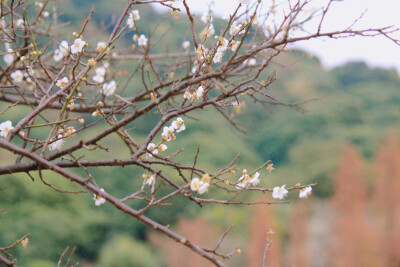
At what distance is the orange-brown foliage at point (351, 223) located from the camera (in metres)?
10.1

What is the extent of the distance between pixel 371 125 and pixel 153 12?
12.6m

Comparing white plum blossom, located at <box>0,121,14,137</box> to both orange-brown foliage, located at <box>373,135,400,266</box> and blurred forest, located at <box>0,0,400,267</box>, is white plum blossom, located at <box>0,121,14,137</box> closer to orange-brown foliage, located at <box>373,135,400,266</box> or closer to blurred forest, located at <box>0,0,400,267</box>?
blurred forest, located at <box>0,0,400,267</box>

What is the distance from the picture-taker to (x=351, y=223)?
10.3 meters

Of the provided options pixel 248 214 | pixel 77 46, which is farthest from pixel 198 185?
pixel 248 214

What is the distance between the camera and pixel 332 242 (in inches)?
476

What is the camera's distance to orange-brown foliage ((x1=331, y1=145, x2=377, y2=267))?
397 inches

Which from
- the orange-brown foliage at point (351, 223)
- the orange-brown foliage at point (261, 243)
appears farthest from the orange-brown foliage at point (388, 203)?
the orange-brown foliage at point (261, 243)

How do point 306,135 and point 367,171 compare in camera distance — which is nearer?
point 367,171

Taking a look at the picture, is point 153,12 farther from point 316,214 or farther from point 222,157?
point 316,214

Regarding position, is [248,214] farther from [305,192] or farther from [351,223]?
[305,192]

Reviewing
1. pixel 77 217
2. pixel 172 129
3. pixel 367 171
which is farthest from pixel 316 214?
pixel 172 129

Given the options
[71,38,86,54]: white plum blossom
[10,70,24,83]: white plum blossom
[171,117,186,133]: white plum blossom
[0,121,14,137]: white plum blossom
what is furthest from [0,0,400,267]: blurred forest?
[0,121,14,137]: white plum blossom

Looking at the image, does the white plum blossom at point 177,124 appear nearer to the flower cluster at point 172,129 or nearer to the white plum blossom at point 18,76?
the flower cluster at point 172,129

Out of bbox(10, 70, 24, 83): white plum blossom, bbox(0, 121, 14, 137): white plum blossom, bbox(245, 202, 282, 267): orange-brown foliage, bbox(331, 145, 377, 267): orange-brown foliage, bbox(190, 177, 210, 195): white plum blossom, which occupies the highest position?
bbox(331, 145, 377, 267): orange-brown foliage
